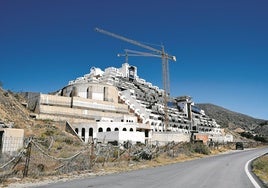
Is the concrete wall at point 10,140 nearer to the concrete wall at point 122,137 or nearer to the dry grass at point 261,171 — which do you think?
the dry grass at point 261,171

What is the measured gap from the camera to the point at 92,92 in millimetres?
102062

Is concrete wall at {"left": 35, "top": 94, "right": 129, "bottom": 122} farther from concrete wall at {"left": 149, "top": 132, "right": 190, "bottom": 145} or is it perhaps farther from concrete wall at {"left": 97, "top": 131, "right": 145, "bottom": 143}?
concrete wall at {"left": 97, "top": 131, "right": 145, "bottom": 143}

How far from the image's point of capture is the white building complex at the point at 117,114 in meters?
72.9

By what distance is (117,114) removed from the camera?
96.8m

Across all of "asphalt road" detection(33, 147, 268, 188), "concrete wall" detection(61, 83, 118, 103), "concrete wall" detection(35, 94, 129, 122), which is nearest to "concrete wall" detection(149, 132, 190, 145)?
"concrete wall" detection(35, 94, 129, 122)

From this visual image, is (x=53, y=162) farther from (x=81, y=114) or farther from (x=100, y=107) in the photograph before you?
(x=100, y=107)

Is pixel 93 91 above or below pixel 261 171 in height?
above

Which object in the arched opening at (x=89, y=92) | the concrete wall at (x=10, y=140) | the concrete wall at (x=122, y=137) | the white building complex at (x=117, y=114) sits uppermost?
the arched opening at (x=89, y=92)

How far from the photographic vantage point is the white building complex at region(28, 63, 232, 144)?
72875 millimetres

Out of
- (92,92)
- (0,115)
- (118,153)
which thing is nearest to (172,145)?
(118,153)

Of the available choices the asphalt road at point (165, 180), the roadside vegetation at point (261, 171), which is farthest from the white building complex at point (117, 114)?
the asphalt road at point (165, 180)

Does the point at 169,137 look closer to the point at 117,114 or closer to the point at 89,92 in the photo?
the point at 117,114

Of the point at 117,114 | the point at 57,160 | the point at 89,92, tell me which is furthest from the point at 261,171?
the point at 89,92

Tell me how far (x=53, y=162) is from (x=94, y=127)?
177 ft
